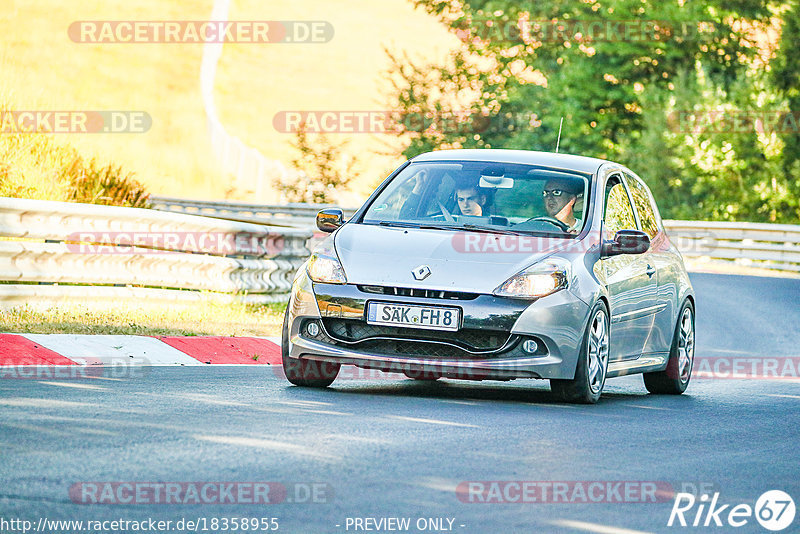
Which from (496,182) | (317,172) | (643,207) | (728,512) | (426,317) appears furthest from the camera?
(317,172)

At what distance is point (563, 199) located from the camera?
10.2m

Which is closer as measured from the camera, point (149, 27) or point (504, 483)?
point (504, 483)

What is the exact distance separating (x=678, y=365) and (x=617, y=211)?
149cm

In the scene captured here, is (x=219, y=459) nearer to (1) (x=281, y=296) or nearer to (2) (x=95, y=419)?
(2) (x=95, y=419)

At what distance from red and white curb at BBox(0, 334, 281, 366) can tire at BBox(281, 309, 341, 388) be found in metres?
1.62

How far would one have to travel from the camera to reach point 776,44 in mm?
40844

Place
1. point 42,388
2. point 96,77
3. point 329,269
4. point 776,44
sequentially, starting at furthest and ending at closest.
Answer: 1. point 96,77
2. point 776,44
3. point 329,269
4. point 42,388

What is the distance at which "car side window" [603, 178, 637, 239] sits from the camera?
10.4 meters

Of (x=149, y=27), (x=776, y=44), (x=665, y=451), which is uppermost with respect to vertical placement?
(x=149, y=27)

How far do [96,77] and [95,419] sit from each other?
66.5 m

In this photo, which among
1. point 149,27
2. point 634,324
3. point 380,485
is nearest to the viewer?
point 380,485

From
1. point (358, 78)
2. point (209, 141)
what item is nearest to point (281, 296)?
point (209, 141)
